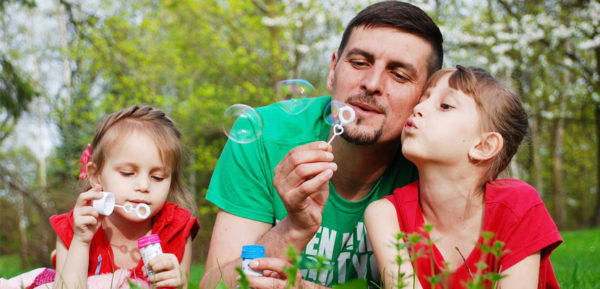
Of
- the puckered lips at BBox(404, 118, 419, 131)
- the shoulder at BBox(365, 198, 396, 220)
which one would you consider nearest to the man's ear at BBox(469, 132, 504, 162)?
the puckered lips at BBox(404, 118, 419, 131)

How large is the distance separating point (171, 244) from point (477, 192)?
1.47 meters

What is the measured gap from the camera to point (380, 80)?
2447 mm

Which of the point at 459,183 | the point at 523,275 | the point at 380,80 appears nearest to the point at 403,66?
the point at 380,80

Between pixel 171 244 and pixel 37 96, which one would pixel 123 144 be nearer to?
pixel 171 244

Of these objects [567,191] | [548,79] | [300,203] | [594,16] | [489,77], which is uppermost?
[594,16]

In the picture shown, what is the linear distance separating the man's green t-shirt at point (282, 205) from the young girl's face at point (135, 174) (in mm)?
261

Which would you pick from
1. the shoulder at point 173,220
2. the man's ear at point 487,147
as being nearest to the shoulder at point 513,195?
the man's ear at point 487,147

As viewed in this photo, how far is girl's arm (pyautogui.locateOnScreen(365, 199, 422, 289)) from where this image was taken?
1938mm

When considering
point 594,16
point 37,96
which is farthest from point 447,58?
point 37,96

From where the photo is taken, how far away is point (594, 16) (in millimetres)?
11273

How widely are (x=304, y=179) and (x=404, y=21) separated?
110 centimetres

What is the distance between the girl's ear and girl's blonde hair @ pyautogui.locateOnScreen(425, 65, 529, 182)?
1727 mm

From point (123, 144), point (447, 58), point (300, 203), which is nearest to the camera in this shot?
point (300, 203)

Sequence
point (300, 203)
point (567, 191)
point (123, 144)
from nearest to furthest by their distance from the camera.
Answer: point (300, 203), point (123, 144), point (567, 191)
